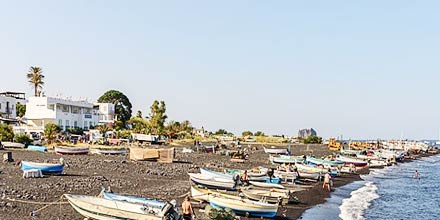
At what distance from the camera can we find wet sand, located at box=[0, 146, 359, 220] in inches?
860

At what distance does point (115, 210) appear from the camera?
19.1 metres

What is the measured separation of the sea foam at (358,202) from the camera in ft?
98.7

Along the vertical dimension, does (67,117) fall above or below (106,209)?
above

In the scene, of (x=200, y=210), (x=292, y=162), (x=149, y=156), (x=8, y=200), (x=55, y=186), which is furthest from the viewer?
(x=292, y=162)

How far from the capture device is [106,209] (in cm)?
1919

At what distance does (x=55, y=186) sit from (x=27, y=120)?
59.6 metres

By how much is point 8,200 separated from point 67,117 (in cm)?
6523

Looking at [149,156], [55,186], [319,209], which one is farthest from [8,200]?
[149,156]

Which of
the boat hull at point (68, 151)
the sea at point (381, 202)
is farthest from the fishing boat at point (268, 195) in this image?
the boat hull at point (68, 151)

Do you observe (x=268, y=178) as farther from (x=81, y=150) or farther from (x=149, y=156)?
(x=81, y=150)

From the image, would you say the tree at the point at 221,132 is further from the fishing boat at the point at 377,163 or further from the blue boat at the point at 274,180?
the blue boat at the point at 274,180

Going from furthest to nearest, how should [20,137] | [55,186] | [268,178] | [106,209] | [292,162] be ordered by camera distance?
1. [292,162]
2. [20,137]
3. [268,178]
4. [55,186]
5. [106,209]

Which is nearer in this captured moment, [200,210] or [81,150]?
[200,210]

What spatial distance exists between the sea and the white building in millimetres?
51350
